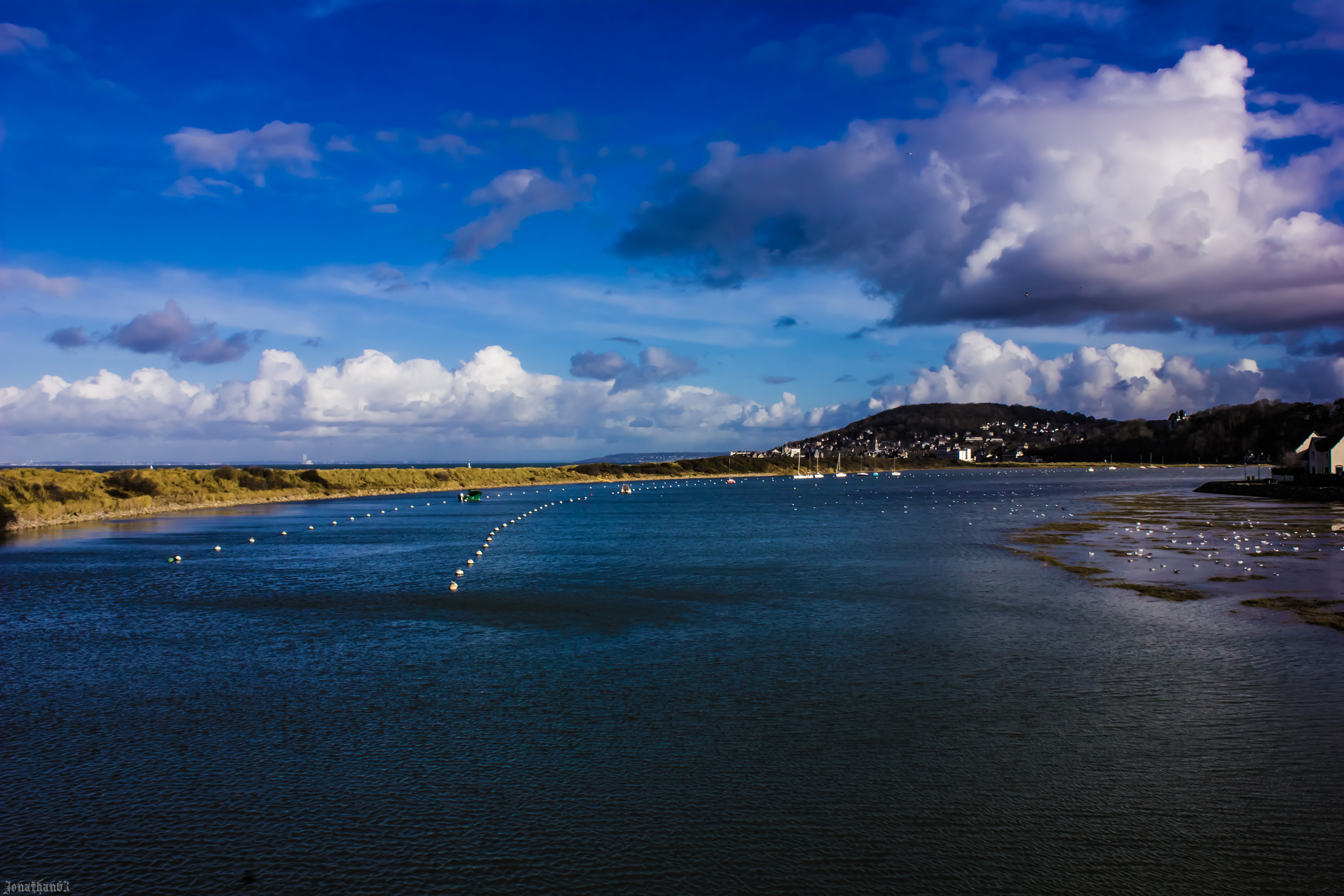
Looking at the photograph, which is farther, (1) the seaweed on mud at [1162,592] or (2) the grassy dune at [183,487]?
(2) the grassy dune at [183,487]

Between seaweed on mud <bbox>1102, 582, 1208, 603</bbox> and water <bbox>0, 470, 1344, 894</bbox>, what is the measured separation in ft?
4.06

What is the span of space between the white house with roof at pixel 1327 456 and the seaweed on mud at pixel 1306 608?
76.9m

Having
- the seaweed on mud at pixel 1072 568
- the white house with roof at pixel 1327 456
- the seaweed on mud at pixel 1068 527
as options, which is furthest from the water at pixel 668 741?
the white house with roof at pixel 1327 456

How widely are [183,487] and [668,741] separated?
10371 cm

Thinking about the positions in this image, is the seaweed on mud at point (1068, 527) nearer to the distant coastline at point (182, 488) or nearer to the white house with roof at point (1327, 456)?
the white house with roof at point (1327, 456)

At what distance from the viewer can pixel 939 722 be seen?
1673 centimetres

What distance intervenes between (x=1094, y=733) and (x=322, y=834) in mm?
14012

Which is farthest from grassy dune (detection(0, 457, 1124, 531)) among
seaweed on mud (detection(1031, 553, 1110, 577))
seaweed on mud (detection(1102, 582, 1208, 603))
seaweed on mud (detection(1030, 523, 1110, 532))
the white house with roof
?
the white house with roof

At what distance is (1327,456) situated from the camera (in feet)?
324

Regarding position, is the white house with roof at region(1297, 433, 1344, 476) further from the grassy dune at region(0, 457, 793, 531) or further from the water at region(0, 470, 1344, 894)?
the grassy dune at region(0, 457, 793, 531)

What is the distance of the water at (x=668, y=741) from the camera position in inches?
443

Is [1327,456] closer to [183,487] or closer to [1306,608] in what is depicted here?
[1306,608]

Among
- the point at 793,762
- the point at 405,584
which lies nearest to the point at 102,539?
the point at 405,584

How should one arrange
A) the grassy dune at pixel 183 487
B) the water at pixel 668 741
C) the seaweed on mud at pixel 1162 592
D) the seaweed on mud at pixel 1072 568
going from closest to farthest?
the water at pixel 668 741 → the seaweed on mud at pixel 1162 592 → the seaweed on mud at pixel 1072 568 → the grassy dune at pixel 183 487
